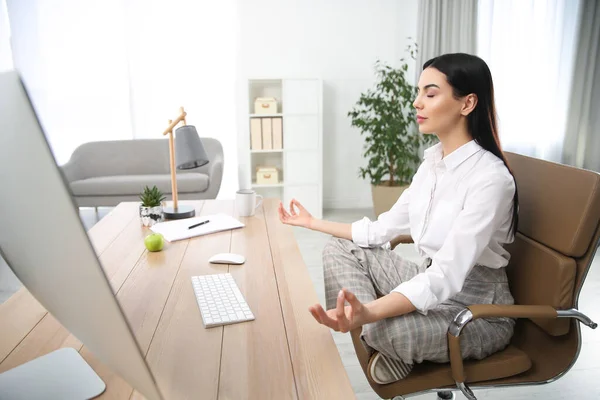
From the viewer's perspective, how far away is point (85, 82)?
16.7 ft

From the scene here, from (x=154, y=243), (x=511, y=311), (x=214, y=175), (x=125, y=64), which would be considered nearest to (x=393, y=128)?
(x=214, y=175)

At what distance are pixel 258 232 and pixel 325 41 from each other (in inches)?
139

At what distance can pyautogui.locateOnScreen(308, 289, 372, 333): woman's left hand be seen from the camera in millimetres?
995

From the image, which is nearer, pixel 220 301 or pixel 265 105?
pixel 220 301

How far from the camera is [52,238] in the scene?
417mm

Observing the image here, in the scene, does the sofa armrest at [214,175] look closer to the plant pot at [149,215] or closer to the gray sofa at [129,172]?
the gray sofa at [129,172]

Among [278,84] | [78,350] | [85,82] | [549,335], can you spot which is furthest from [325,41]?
[78,350]

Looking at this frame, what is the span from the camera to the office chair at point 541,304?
1223 mm

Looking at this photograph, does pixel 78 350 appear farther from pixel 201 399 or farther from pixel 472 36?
pixel 472 36

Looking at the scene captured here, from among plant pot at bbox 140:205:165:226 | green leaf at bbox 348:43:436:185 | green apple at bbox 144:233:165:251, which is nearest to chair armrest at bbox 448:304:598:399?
green apple at bbox 144:233:165:251

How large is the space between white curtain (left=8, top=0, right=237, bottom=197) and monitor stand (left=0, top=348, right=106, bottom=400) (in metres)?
4.32

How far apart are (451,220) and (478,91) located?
0.36m

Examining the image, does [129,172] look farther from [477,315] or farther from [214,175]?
[477,315]

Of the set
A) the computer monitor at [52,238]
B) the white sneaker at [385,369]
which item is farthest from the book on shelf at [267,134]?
the computer monitor at [52,238]
